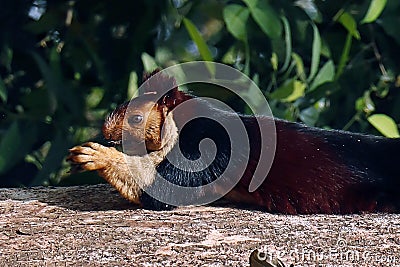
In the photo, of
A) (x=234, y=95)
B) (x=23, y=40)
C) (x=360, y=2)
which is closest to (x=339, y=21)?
(x=360, y=2)

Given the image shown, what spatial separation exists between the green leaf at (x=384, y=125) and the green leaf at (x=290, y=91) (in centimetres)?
14

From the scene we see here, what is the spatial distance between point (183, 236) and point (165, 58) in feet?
2.63

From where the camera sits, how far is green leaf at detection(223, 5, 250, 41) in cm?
174

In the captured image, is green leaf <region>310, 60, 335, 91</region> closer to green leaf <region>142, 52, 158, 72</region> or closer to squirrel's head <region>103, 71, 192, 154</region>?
green leaf <region>142, 52, 158, 72</region>

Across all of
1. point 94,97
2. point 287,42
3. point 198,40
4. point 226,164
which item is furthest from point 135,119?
point 94,97

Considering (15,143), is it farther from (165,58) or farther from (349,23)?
(349,23)

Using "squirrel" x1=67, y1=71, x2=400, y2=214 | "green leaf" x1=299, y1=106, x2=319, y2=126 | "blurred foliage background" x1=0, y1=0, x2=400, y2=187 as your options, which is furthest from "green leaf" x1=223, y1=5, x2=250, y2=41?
"squirrel" x1=67, y1=71, x2=400, y2=214

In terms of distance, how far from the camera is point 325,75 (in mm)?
1850

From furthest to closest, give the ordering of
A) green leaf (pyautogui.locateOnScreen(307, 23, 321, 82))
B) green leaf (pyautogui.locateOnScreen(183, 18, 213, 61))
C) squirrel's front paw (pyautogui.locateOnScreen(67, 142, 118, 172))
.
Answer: green leaf (pyautogui.locateOnScreen(307, 23, 321, 82))
green leaf (pyautogui.locateOnScreen(183, 18, 213, 61))
squirrel's front paw (pyautogui.locateOnScreen(67, 142, 118, 172))

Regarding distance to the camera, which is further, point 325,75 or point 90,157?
point 325,75

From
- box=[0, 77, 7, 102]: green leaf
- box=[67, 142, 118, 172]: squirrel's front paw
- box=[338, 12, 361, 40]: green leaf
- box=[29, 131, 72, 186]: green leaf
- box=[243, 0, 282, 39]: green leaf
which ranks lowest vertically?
box=[29, 131, 72, 186]: green leaf

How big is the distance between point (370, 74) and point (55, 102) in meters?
0.61

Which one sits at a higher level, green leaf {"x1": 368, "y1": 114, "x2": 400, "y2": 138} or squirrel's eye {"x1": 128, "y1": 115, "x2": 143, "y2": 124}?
squirrel's eye {"x1": 128, "y1": 115, "x2": 143, "y2": 124}

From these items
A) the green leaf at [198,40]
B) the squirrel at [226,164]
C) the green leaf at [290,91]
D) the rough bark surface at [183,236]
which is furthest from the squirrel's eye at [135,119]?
the green leaf at [290,91]
